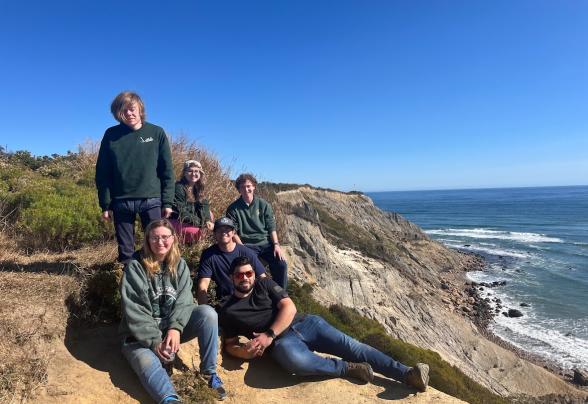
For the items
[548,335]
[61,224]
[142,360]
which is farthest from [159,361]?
[548,335]

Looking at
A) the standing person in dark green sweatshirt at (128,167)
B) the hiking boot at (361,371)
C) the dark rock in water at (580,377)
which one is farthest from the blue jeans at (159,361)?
the dark rock in water at (580,377)

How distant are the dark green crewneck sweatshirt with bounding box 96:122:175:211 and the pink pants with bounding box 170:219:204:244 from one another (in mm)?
1429

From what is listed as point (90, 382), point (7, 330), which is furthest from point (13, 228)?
point (90, 382)

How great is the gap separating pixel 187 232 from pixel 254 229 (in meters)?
1.13

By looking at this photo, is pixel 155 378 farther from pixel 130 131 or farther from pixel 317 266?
pixel 317 266

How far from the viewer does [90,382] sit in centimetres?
400

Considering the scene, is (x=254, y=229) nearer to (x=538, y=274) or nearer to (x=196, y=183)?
(x=196, y=183)

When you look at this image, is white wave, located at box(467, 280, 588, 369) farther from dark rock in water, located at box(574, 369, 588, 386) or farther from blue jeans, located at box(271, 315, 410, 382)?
blue jeans, located at box(271, 315, 410, 382)

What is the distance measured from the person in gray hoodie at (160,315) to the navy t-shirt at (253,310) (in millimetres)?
386

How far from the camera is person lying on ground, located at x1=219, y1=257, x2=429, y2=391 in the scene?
4492mm

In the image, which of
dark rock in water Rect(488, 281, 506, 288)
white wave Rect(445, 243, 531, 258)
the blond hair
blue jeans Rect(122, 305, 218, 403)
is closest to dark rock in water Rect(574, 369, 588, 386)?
dark rock in water Rect(488, 281, 506, 288)

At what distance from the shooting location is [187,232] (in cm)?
649

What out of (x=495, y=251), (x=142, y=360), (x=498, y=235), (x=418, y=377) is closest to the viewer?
(x=142, y=360)

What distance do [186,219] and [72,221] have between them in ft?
7.70
